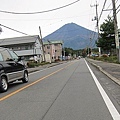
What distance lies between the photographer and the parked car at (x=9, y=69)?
10.4m

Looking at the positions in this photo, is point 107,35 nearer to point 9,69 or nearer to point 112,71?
point 112,71

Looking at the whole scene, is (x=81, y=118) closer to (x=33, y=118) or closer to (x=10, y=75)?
(x=33, y=118)

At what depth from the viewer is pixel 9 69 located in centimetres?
1105

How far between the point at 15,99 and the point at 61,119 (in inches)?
126

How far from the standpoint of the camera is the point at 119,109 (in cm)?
652

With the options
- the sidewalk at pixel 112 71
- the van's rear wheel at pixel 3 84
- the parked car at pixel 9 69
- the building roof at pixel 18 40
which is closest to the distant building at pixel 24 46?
the building roof at pixel 18 40

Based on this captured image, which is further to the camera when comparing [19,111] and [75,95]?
[75,95]

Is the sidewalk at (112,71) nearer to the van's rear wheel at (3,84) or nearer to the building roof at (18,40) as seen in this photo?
the van's rear wheel at (3,84)

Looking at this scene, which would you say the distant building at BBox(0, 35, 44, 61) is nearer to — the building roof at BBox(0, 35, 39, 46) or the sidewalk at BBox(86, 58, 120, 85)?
the building roof at BBox(0, 35, 39, 46)

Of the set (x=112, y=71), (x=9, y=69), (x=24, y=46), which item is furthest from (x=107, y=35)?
(x=9, y=69)

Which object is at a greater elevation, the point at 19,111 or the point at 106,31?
the point at 106,31

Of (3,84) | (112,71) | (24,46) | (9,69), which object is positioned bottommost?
(112,71)

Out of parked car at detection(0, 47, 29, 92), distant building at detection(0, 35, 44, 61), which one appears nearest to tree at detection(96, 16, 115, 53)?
distant building at detection(0, 35, 44, 61)

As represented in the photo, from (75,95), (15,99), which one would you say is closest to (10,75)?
(15,99)
